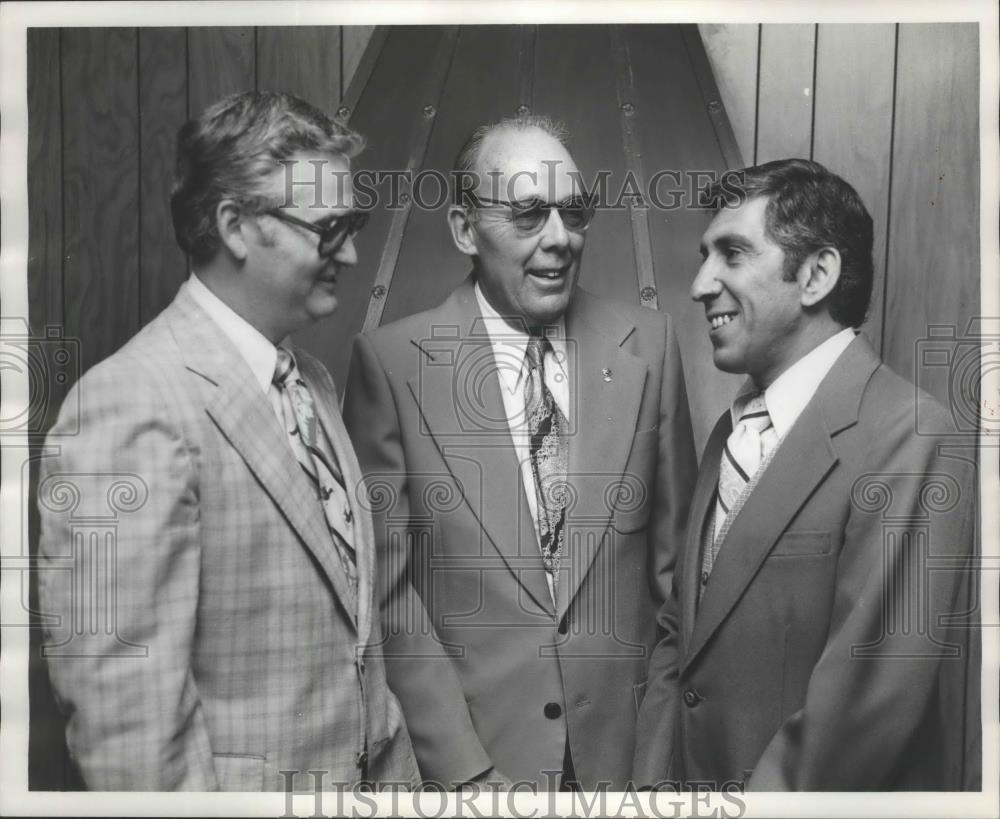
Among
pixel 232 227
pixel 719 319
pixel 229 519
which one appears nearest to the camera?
pixel 229 519

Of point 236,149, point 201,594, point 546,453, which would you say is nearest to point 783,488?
point 546,453

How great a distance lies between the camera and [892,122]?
2.07 meters

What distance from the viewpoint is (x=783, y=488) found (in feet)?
6.28

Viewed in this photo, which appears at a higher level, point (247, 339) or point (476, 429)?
point (247, 339)

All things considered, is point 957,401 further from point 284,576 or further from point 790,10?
point 284,576

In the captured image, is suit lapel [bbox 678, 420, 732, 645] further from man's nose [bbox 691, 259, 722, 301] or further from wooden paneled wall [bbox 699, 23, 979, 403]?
wooden paneled wall [bbox 699, 23, 979, 403]

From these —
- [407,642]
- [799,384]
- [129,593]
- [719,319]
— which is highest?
[719,319]

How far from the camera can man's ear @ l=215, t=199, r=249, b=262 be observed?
188 centimetres

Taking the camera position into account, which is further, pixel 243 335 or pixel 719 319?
pixel 719 319

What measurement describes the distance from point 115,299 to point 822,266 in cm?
128

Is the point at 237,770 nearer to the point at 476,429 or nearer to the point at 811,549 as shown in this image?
the point at 476,429

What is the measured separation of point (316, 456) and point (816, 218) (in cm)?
98

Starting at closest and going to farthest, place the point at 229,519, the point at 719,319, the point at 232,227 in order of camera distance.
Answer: the point at 229,519
the point at 232,227
the point at 719,319

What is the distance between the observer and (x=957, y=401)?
202 cm
